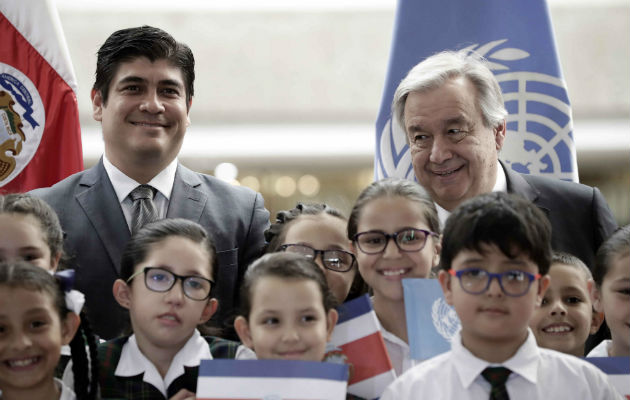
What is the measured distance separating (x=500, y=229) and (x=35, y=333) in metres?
1.26

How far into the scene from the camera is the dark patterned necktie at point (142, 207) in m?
3.24

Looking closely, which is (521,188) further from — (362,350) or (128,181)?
(128,181)

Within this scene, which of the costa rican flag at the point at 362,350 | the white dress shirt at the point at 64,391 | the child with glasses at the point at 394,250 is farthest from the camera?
the child with glasses at the point at 394,250

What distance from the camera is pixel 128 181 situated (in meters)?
3.39

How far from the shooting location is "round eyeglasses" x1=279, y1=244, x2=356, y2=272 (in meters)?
2.87

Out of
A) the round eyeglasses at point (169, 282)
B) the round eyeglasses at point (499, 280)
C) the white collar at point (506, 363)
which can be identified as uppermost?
the round eyeglasses at point (169, 282)

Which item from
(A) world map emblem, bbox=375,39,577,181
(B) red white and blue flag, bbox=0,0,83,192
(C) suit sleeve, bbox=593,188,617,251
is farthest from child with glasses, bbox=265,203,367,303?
(B) red white and blue flag, bbox=0,0,83,192

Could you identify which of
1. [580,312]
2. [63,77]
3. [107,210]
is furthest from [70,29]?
[580,312]

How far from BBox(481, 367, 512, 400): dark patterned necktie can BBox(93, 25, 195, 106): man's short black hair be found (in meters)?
1.84

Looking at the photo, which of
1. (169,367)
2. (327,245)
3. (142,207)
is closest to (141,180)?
(142,207)

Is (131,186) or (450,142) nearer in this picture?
(450,142)

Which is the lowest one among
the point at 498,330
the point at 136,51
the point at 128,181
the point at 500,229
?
the point at 498,330

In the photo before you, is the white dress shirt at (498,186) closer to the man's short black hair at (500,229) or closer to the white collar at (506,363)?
the man's short black hair at (500,229)

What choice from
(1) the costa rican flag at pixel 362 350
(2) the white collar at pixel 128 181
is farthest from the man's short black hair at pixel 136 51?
(1) the costa rican flag at pixel 362 350
